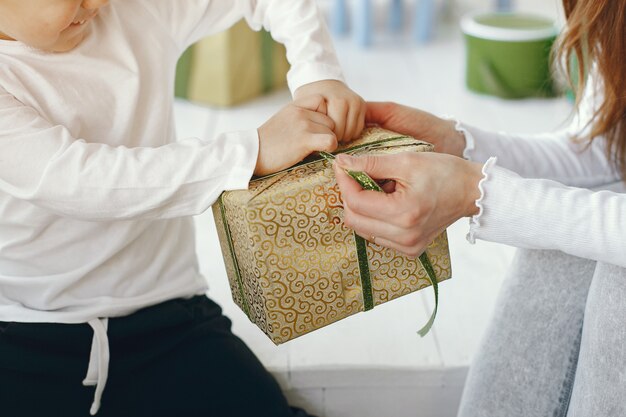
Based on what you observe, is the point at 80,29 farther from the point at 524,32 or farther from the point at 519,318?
the point at 524,32

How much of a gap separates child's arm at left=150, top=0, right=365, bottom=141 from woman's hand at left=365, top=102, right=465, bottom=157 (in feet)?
0.27

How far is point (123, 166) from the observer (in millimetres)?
764

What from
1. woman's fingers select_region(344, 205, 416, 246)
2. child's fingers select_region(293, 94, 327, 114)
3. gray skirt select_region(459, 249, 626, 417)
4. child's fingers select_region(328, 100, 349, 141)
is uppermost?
child's fingers select_region(293, 94, 327, 114)

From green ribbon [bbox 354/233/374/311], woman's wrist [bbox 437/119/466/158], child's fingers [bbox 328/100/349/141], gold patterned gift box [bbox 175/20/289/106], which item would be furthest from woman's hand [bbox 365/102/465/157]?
gold patterned gift box [bbox 175/20/289/106]

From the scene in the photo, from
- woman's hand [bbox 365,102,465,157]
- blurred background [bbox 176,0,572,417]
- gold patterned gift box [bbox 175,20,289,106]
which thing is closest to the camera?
woman's hand [bbox 365,102,465,157]

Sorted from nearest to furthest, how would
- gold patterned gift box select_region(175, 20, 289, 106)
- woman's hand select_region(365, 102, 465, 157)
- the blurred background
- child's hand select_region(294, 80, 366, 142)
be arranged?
child's hand select_region(294, 80, 366, 142) < woman's hand select_region(365, 102, 465, 157) < the blurred background < gold patterned gift box select_region(175, 20, 289, 106)

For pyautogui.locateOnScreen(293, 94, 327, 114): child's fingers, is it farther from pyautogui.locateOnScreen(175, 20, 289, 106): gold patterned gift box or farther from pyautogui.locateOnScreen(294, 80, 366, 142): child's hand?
pyautogui.locateOnScreen(175, 20, 289, 106): gold patterned gift box

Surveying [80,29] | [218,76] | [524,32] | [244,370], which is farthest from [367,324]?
[524,32]

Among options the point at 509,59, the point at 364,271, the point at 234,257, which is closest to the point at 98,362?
the point at 234,257

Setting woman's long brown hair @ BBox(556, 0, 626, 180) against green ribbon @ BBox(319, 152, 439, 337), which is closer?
green ribbon @ BBox(319, 152, 439, 337)

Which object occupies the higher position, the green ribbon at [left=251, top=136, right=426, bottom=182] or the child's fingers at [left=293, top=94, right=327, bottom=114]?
the child's fingers at [left=293, top=94, right=327, bottom=114]

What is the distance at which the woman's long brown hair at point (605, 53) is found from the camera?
3.02 feet

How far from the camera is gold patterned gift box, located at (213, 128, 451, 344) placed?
2.39 feet

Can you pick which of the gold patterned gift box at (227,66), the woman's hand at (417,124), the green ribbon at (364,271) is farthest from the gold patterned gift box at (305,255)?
the gold patterned gift box at (227,66)
